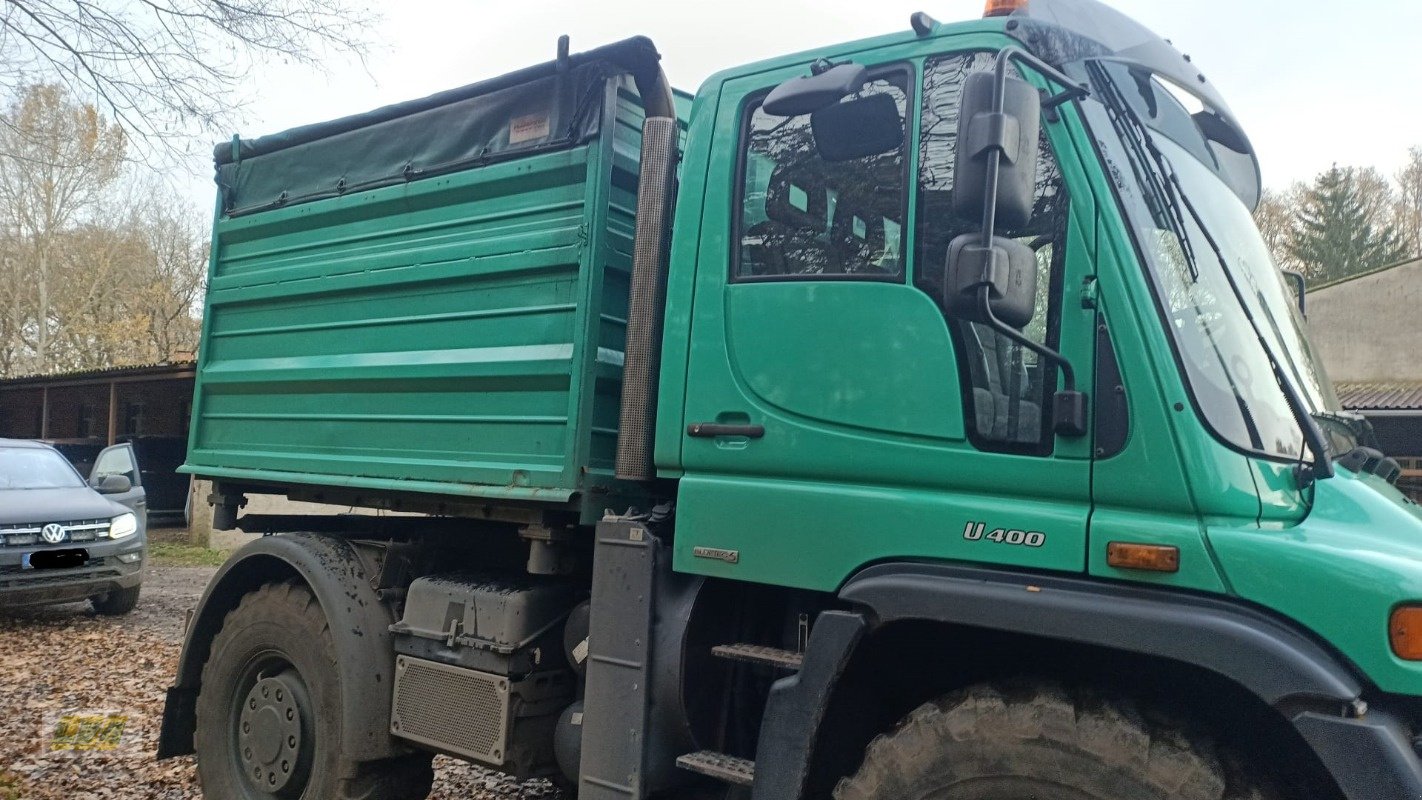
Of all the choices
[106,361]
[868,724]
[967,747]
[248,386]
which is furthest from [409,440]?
[106,361]

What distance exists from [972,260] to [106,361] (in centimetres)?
3939

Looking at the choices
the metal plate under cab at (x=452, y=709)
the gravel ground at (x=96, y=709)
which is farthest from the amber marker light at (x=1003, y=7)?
the gravel ground at (x=96, y=709)

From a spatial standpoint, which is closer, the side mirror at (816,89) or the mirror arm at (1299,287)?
the side mirror at (816,89)

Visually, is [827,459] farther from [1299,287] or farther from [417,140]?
[417,140]

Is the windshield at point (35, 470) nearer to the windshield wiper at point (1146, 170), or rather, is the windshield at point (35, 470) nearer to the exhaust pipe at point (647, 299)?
the exhaust pipe at point (647, 299)

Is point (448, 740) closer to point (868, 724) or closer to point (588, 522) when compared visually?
point (588, 522)

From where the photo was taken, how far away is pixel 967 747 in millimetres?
2533

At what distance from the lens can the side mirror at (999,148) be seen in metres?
2.44

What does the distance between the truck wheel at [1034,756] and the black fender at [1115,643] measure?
17 centimetres

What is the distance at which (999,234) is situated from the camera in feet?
8.77

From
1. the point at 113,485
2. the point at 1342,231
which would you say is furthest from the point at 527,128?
the point at 1342,231

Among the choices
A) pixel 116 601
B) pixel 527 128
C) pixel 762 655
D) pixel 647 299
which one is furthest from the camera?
pixel 116 601

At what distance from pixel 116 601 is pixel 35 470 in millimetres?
1522

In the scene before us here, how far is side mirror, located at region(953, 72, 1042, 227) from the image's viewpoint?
8.00 ft
